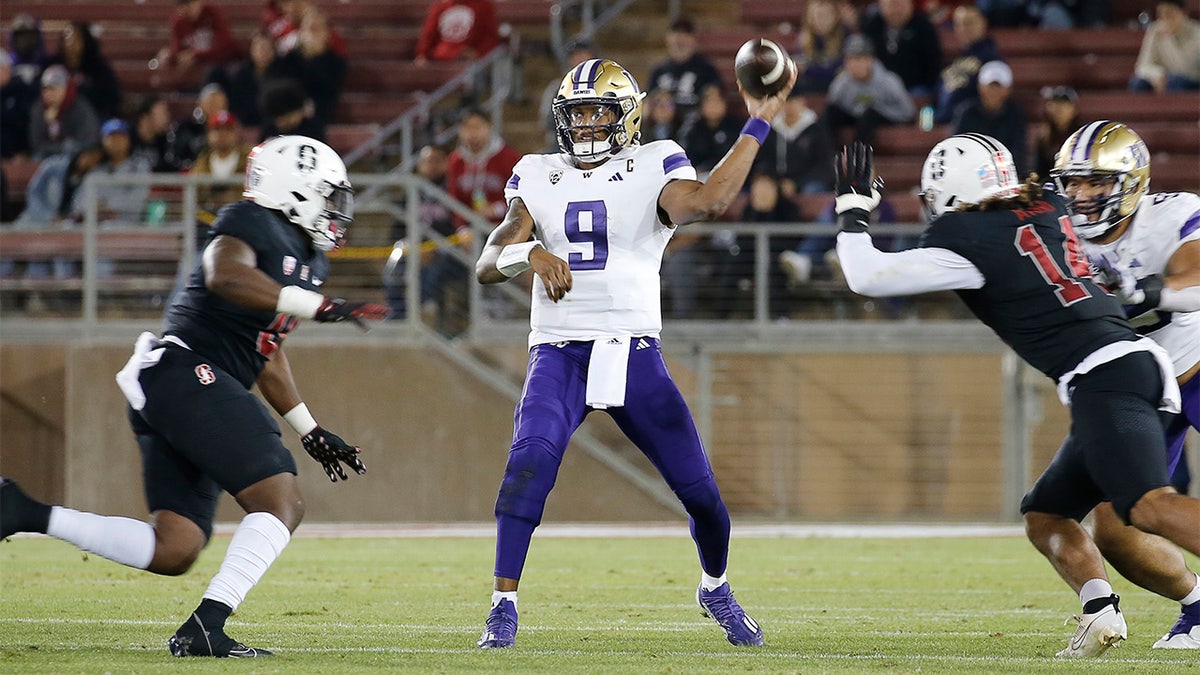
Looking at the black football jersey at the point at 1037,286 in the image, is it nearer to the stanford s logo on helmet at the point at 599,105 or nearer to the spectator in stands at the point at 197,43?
the stanford s logo on helmet at the point at 599,105

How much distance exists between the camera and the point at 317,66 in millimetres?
14445

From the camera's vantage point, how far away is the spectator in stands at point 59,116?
1430 cm

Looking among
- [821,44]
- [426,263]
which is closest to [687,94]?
[821,44]

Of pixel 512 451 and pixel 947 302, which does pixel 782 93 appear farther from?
pixel 947 302

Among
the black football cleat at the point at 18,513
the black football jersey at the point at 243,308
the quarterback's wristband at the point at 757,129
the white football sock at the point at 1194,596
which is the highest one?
the quarterback's wristband at the point at 757,129

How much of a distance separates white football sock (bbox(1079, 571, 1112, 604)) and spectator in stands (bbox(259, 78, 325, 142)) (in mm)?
9123

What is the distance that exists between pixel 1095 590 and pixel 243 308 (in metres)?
2.92

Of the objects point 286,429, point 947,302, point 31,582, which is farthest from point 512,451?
point 947,302

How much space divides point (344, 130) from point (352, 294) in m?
2.66

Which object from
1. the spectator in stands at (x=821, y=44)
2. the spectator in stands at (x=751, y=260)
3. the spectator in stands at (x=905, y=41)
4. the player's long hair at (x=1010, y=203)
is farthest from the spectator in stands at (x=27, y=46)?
the player's long hair at (x=1010, y=203)

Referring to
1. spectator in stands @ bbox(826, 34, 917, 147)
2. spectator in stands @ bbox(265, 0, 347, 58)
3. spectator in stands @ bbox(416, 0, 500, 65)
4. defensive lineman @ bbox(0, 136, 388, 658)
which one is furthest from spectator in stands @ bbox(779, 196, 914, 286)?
defensive lineman @ bbox(0, 136, 388, 658)

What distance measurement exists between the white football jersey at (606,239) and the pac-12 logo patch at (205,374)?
1096mm

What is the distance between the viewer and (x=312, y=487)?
40.4ft

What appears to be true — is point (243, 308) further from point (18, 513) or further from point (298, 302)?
point (18, 513)
